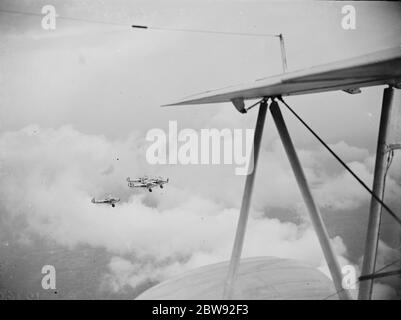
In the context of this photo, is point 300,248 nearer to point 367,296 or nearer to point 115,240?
point 115,240

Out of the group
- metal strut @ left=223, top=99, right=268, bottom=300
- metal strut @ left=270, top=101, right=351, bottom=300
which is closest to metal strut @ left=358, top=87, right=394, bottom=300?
metal strut @ left=270, top=101, right=351, bottom=300

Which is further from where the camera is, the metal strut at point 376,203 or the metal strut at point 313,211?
the metal strut at point 376,203

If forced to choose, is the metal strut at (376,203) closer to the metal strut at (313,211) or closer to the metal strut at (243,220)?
the metal strut at (313,211)

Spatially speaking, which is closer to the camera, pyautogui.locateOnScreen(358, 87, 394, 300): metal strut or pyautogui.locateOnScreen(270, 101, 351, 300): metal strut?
pyautogui.locateOnScreen(270, 101, 351, 300): metal strut

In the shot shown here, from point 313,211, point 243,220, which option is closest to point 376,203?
point 313,211

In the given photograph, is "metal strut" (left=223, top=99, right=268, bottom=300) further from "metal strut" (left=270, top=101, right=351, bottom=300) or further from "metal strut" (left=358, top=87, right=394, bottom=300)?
"metal strut" (left=358, top=87, right=394, bottom=300)

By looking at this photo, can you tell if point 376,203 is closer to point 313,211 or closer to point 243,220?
point 313,211

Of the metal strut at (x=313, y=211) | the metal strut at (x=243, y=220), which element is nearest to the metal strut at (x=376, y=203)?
the metal strut at (x=313, y=211)

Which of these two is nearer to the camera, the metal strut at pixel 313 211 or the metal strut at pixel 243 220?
the metal strut at pixel 313 211
